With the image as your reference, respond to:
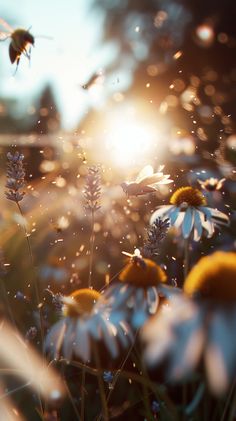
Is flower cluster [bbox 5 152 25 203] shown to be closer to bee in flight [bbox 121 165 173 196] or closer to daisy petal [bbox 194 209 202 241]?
bee in flight [bbox 121 165 173 196]

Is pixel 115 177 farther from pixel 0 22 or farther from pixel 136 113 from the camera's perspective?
pixel 0 22

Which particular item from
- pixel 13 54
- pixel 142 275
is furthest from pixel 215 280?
pixel 13 54

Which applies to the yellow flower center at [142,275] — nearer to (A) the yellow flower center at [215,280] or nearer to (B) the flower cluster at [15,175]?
(A) the yellow flower center at [215,280]

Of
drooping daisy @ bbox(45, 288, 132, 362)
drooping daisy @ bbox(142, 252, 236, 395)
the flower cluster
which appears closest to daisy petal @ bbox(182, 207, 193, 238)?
drooping daisy @ bbox(45, 288, 132, 362)

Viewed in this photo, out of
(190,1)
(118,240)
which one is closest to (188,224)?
(118,240)

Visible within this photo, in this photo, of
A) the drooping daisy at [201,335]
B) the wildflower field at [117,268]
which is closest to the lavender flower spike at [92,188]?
the wildflower field at [117,268]

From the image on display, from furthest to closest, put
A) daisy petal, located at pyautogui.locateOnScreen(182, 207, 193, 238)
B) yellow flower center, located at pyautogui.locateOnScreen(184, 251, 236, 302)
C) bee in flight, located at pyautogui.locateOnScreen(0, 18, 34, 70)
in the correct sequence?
1. daisy petal, located at pyautogui.locateOnScreen(182, 207, 193, 238)
2. bee in flight, located at pyautogui.locateOnScreen(0, 18, 34, 70)
3. yellow flower center, located at pyautogui.locateOnScreen(184, 251, 236, 302)

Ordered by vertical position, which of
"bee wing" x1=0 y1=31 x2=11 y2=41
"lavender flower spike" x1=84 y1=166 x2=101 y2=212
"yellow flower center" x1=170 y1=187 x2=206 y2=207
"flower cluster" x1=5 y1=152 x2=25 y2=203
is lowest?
"yellow flower center" x1=170 y1=187 x2=206 y2=207

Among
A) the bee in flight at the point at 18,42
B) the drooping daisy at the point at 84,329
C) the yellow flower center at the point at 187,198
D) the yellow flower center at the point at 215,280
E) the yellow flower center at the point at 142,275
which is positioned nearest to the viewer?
the yellow flower center at the point at 215,280

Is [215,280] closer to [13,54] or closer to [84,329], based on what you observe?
[84,329]
